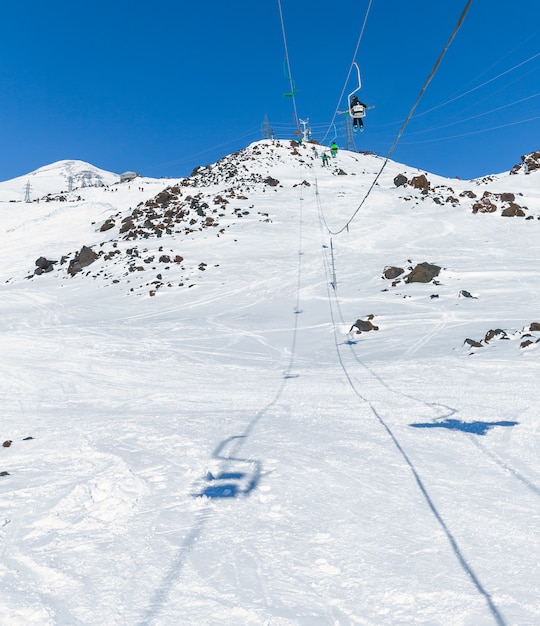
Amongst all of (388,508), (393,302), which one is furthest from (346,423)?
(393,302)

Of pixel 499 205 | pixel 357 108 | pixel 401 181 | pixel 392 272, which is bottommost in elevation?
pixel 392 272

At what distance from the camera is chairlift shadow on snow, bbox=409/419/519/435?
6.56 m

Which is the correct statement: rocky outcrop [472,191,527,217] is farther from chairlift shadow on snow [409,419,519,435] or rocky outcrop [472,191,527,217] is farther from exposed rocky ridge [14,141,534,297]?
chairlift shadow on snow [409,419,519,435]

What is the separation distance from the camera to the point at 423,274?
2150cm

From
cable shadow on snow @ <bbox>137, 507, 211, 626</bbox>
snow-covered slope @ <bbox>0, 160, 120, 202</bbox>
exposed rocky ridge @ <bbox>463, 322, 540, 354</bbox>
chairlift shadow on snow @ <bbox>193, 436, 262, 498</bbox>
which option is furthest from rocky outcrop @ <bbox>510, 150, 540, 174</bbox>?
snow-covered slope @ <bbox>0, 160, 120, 202</bbox>

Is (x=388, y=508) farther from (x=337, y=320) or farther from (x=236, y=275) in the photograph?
(x=236, y=275)

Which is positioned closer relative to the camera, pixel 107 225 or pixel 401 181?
pixel 107 225

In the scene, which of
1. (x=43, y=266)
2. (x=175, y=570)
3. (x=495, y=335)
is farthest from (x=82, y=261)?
(x=175, y=570)

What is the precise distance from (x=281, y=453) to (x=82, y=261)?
101 ft

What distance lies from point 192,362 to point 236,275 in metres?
13.8

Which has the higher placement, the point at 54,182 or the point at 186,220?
the point at 54,182

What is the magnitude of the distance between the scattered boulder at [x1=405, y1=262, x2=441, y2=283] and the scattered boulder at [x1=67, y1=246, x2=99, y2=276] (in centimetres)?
2238

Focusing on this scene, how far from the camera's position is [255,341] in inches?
Answer: 628

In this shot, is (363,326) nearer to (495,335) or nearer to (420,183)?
(495,335)
